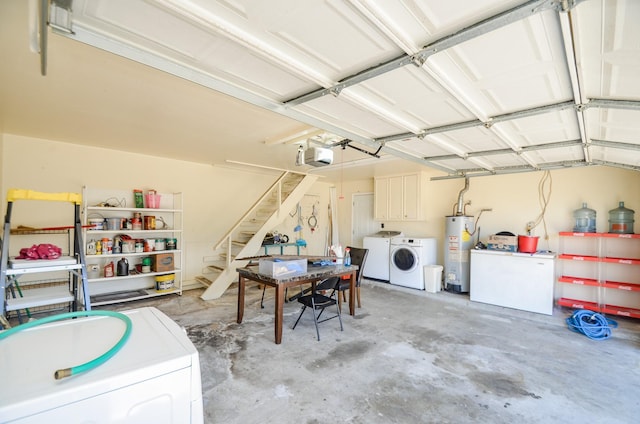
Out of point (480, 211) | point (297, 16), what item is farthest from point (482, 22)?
point (480, 211)

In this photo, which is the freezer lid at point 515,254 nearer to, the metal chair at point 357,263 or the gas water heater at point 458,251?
the gas water heater at point 458,251

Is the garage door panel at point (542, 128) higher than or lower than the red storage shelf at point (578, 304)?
higher

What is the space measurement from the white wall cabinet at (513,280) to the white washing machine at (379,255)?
5.86 feet

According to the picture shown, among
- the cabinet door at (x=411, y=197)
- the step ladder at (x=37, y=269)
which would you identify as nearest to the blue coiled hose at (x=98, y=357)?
the step ladder at (x=37, y=269)

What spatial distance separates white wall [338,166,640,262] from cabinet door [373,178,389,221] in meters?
0.73

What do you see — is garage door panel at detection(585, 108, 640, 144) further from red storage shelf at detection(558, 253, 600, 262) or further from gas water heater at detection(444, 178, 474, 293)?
gas water heater at detection(444, 178, 474, 293)

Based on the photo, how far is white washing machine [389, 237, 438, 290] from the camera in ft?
18.3

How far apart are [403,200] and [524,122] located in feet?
12.2

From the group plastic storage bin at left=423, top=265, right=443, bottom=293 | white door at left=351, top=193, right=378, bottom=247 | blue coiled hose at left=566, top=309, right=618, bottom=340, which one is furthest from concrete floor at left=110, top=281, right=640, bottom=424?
white door at left=351, top=193, right=378, bottom=247

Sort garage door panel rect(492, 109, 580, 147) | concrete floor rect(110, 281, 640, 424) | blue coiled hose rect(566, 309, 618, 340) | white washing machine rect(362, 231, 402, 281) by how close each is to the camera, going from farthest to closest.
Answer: white washing machine rect(362, 231, 402, 281) → blue coiled hose rect(566, 309, 618, 340) → garage door panel rect(492, 109, 580, 147) → concrete floor rect(110, 281, 640, 424)

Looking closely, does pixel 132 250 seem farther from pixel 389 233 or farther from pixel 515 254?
pixel 515 254

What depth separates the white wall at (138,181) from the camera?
403cm

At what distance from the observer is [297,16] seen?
4.26 ft

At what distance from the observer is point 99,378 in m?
0.80
